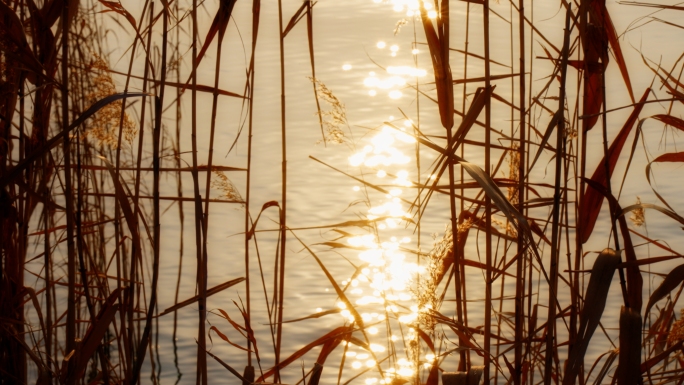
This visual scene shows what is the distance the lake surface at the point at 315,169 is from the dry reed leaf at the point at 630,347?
1.79 feet

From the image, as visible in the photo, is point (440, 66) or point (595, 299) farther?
point (440, 66)

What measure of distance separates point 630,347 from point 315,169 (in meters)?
3.91

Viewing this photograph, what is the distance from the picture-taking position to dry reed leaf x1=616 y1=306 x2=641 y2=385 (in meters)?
1.18

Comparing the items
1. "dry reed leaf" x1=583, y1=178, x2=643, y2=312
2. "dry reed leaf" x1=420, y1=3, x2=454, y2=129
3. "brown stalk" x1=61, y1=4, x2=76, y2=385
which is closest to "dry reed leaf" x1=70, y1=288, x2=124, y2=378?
"brown stalk" x1=61, y1=4, x2=76, y2=385

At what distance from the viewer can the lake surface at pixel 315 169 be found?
309 cm

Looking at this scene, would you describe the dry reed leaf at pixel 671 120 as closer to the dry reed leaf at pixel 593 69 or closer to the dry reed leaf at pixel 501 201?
the dry reed leaf at pixel 593 69

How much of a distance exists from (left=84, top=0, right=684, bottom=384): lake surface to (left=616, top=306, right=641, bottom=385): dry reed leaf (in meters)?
0.55

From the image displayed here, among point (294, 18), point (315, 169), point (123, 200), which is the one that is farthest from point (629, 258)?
point (315, 169)

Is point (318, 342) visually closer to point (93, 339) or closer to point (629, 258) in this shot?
point (93, 339)

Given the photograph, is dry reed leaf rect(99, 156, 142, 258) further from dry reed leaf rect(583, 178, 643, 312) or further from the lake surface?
dry reed leaf rect(583, 178, 643, 312)

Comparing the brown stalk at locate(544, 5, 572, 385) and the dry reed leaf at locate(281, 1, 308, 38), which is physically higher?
the dry reed leaf at locate(281, 1, 308, 38)

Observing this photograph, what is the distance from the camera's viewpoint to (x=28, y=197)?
5.02ft

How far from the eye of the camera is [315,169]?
504 centimetres

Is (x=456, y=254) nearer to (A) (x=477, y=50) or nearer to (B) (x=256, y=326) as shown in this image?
(B) (x=256, y=326)
